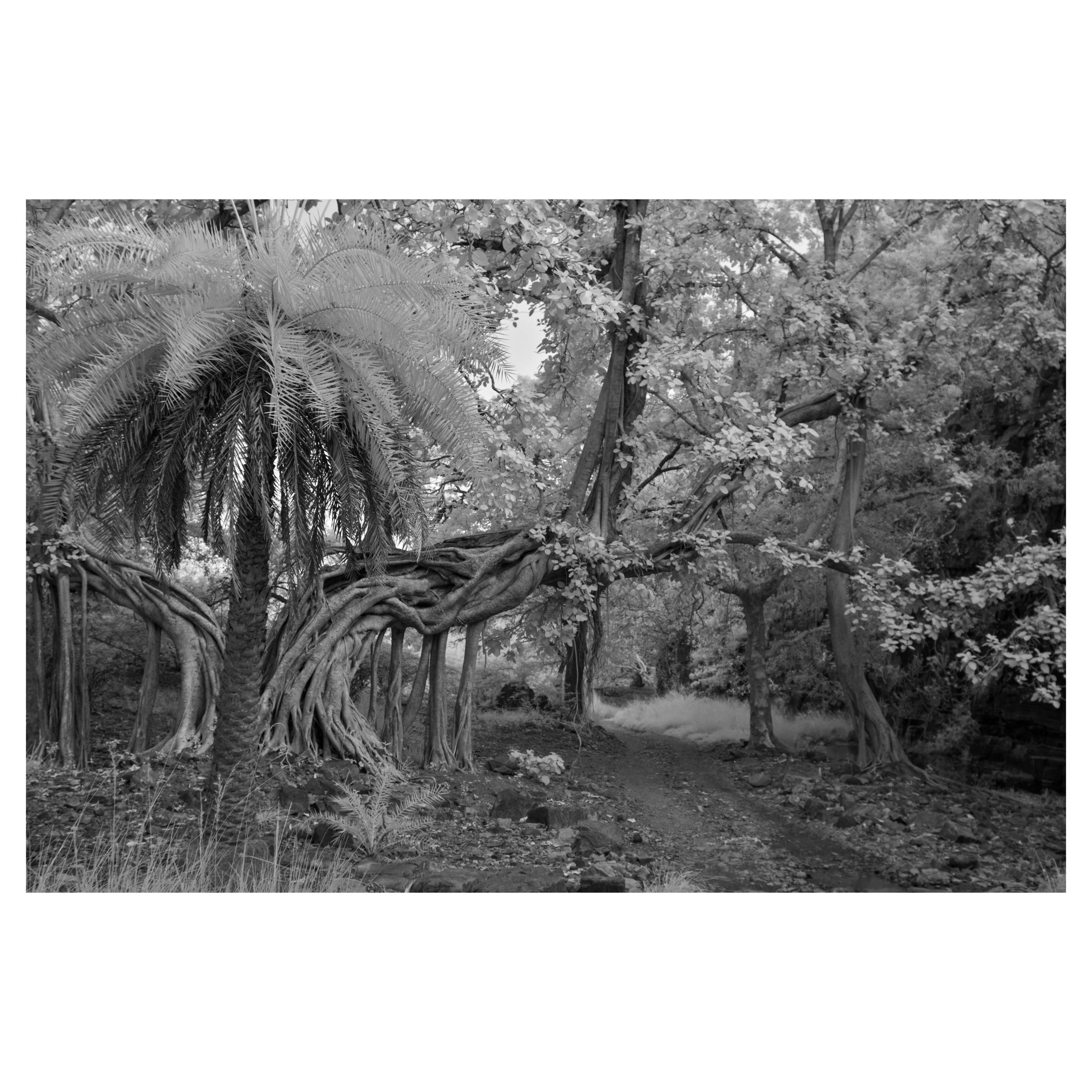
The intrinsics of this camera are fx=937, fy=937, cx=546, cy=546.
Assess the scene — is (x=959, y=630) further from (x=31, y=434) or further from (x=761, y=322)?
(x=31, y=434)

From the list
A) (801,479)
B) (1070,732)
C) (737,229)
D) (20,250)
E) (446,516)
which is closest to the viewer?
(20,250)

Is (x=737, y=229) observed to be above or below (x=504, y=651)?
above

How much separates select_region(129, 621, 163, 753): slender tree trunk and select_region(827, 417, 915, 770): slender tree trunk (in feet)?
14.1

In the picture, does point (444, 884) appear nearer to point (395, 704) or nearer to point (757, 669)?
point (395, 704)

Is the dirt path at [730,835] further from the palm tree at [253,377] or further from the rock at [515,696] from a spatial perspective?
the palm tree at [253,377]

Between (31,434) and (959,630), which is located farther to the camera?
(959,630)

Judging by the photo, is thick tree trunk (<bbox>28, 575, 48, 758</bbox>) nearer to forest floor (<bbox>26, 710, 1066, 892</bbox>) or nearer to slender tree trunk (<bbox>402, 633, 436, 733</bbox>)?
forest floor (<bbox>26, 710, 1066, 892</bbox>)

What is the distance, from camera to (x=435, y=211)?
5.05 m

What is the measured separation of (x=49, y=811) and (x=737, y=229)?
5.28 meters

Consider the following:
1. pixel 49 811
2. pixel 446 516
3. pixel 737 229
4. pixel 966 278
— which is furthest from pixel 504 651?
pixel 966 278

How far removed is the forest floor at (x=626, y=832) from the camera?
14.3 ft

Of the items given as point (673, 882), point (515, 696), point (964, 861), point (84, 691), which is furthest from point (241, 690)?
point (964, 861)

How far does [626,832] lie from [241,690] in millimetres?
2060

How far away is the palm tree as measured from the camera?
12.7 ft
